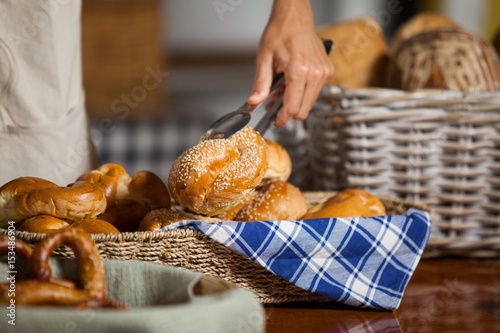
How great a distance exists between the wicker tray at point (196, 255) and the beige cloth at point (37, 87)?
0.42 metres

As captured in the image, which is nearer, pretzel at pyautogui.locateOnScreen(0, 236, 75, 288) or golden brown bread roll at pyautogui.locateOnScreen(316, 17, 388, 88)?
pretzel at pyautogui.locateOnScreen(0, 236, 75, 288)

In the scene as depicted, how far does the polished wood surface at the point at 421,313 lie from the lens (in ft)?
2.89

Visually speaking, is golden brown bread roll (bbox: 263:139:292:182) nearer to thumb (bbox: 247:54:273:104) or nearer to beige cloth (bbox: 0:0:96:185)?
thumb (bbox: 247:54:273:104)

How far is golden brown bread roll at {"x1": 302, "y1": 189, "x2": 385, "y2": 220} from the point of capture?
39.5 inches

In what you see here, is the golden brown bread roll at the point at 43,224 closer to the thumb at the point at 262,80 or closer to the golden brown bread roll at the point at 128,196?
the golden brown bread roll at the point at 128,196

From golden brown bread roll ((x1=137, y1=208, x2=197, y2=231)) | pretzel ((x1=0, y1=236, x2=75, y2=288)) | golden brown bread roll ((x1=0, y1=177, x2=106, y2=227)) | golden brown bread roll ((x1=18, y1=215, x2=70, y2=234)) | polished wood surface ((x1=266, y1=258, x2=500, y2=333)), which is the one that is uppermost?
pretzel ((x1=0, y1=236, x2=75, y2=288))

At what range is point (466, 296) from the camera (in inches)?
41.3

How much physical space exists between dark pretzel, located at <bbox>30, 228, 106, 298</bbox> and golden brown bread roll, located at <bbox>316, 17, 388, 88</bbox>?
912mm

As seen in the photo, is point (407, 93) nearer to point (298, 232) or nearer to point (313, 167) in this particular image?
point (313, 167)

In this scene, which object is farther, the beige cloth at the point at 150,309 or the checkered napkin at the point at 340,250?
the checkered napkin at the point at 340,250

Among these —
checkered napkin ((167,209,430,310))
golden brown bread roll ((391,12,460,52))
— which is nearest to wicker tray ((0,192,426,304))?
checkered napkin ((167,209,430,310))

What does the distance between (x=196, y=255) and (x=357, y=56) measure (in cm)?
79

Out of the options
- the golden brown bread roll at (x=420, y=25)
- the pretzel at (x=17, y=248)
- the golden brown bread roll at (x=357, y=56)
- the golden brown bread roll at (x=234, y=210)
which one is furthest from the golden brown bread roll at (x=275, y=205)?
the golden brown bread roll at (x=420, y=25)

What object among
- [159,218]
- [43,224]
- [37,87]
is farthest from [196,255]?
[37,87]
